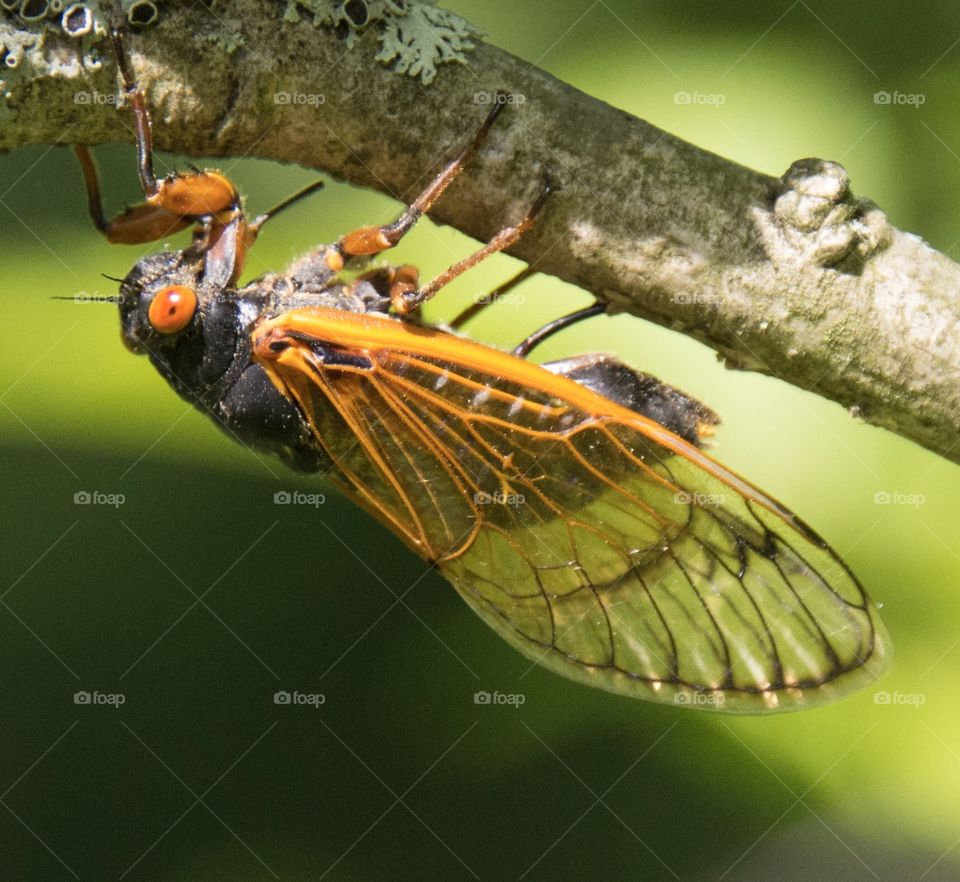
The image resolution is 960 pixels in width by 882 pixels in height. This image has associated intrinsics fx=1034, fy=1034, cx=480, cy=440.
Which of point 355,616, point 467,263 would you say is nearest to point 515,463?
point 467,263

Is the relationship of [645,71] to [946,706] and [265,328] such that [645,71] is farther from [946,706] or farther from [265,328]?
[946,706]

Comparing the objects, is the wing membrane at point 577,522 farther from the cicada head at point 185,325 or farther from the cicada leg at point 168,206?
the cicada leg at point 168,206

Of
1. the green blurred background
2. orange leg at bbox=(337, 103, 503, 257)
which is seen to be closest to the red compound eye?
the green blurred background

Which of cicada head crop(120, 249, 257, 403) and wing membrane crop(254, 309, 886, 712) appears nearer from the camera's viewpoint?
wing membrane crop(254, 309, 886, 712)

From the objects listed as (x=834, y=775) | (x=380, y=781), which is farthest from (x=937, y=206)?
(x=380, y=781)

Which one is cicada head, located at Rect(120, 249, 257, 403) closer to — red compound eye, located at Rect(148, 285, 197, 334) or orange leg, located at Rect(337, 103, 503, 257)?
red compound eye, located at Rect(148, 285, 197, 334)
